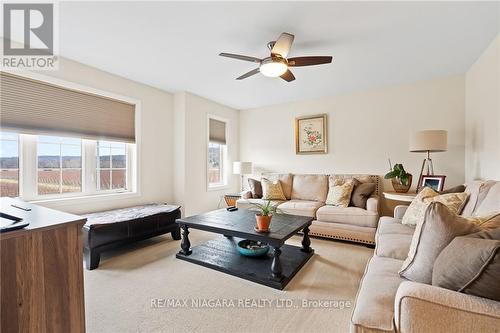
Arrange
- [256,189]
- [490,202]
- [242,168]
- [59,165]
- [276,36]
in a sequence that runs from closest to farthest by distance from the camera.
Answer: [490,202] → [276,36] → [59,165] → [256,189] → [242,168]

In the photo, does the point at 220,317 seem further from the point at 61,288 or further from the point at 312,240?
the point at 312,240

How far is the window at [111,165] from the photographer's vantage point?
133 inches

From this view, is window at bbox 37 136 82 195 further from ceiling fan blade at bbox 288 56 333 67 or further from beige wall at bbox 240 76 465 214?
beige wall at bbox 240 76 465 214

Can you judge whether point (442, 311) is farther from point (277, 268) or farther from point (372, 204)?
point (372, 204)

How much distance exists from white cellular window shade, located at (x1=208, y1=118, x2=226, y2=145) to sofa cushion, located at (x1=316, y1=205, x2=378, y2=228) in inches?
103

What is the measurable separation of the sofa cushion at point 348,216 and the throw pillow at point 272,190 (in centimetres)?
90

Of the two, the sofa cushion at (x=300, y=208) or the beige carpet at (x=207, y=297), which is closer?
the beige carpet at (x=207, y=297)

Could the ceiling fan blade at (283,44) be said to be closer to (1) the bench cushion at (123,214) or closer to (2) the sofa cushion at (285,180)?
(1) the bench cushion at (123,214)

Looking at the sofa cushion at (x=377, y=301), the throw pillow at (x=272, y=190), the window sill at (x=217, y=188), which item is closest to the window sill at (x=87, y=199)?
the window sill at (x=217, y=188)

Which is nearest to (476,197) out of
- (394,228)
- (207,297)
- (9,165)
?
(394,228)

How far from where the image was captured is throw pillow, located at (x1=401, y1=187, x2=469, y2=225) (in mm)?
2066

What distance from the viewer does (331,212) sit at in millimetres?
3322

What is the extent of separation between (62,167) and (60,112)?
71 centimetres

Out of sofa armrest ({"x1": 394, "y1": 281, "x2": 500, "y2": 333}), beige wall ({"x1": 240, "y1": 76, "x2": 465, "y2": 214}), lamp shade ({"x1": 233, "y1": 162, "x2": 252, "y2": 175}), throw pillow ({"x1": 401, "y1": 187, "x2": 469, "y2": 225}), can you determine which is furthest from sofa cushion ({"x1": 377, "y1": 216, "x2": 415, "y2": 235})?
lamp shade ({"x1": 233, "y1": 162, "x2": 252, "y2": 175})
